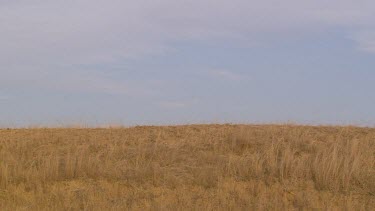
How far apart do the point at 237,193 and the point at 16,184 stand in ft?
15.3

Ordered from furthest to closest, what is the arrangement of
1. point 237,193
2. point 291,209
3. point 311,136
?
point 311,136
point 237,193
point 291,209

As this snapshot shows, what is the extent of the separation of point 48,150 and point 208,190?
4679 mm

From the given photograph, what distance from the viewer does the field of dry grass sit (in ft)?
39.4

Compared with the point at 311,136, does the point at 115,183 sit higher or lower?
lower

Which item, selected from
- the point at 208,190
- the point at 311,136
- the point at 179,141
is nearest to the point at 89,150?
the point at 179,141

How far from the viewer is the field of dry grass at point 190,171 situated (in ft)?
39.4

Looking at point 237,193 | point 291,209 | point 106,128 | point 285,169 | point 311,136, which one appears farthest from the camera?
point 106,128

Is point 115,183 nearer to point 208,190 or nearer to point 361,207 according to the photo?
point 208,190

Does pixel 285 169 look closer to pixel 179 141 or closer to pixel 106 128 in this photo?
pixel 179 141

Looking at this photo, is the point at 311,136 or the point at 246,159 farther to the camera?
the point at 311,136

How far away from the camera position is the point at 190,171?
1359cm

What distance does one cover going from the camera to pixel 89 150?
A: 15.0 meters

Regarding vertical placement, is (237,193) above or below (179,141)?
below

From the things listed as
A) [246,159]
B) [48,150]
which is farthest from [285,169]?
[48,150]
